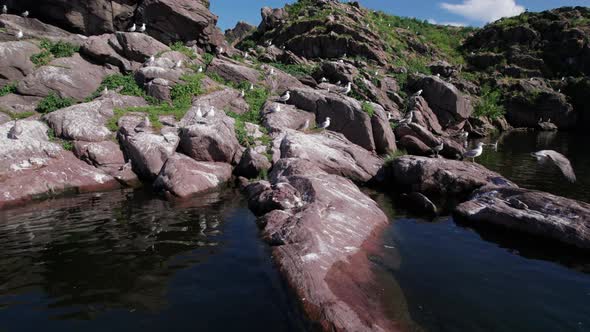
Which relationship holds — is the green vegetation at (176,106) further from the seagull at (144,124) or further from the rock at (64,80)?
the rock at (64,80)

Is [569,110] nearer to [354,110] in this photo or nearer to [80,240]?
[354,110]

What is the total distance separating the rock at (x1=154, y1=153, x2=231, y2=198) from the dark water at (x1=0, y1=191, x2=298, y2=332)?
1.65 m

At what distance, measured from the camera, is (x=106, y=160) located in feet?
55.6

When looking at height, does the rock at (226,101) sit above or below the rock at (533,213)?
above

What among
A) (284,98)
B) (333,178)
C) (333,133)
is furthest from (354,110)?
(333,178)

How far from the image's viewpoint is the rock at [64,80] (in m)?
21.3

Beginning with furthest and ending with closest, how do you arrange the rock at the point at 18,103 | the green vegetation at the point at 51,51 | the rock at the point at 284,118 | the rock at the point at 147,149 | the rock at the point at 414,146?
the rock at the point at 414,146 < the green vegetation at the point at 51,51 < the rock at the point at 284,118 < the rock at the point at 18,103 < the rock at the point at 147,149

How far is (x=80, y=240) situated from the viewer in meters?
10.7

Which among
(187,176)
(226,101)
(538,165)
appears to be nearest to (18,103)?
(226,101)

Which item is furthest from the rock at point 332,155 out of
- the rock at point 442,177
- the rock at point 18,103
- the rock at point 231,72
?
the rock at point 18,103

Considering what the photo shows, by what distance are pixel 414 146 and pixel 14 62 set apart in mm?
24690

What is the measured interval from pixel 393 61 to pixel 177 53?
31567 millimetres

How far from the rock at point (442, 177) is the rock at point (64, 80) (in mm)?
18732

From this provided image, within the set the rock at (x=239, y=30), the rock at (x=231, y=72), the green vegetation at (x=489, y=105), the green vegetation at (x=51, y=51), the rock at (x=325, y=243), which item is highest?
the rock at (x=239, y=30)
